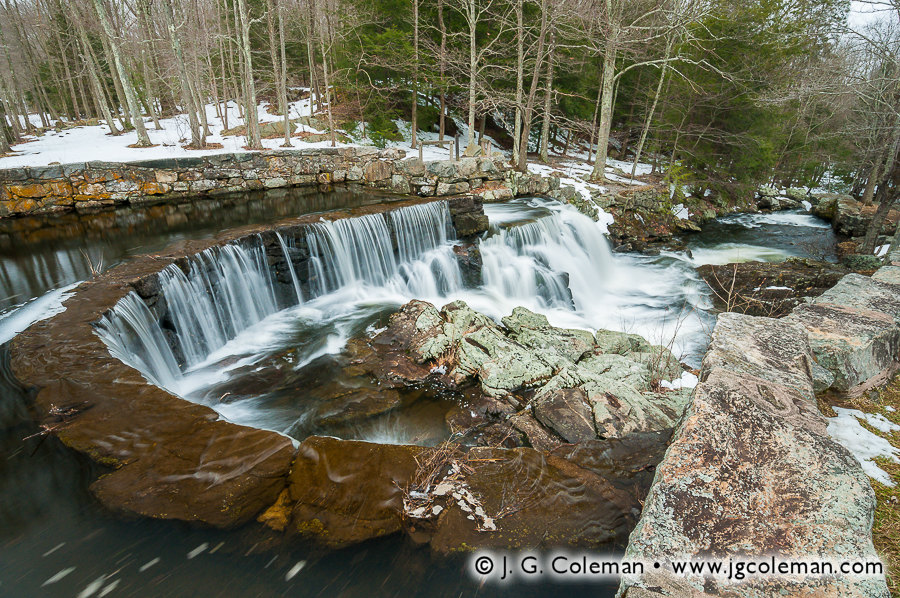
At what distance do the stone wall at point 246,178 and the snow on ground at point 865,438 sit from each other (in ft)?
42.1

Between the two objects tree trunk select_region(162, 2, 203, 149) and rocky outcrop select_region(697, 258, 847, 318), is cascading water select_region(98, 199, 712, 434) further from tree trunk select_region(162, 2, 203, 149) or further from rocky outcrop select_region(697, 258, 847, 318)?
tree trunk select_region(162, 2, 203, 149)

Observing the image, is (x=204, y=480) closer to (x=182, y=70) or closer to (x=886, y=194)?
(x=886, y=194)

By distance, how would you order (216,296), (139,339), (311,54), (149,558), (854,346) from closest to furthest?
(149,558) → (854,346) → (139,339) → (216,296) → (311,54)

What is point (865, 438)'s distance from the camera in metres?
2.90

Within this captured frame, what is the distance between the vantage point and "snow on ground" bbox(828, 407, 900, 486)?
8.55ft

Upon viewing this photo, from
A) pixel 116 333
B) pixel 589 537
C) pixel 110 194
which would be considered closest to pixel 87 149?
pixel 110 194

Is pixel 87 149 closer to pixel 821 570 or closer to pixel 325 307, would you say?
pixel 325 307

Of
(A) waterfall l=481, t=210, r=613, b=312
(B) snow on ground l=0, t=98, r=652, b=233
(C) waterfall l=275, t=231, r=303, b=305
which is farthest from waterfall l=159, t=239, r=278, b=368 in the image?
(B) snow on ground l=0, t=98, r=652, b=233

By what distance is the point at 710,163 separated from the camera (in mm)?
17734

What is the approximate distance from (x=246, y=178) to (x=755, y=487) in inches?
662

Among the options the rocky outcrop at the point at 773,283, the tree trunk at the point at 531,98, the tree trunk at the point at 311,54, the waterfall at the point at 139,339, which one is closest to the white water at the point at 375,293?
the waterfall at the point at 139,339

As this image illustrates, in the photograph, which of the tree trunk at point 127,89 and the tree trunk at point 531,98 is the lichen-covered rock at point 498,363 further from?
the tree trunk at point 127,89

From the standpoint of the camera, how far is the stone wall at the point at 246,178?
11812 mm

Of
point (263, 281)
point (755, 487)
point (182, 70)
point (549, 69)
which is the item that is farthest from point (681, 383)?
point (182, 70)
